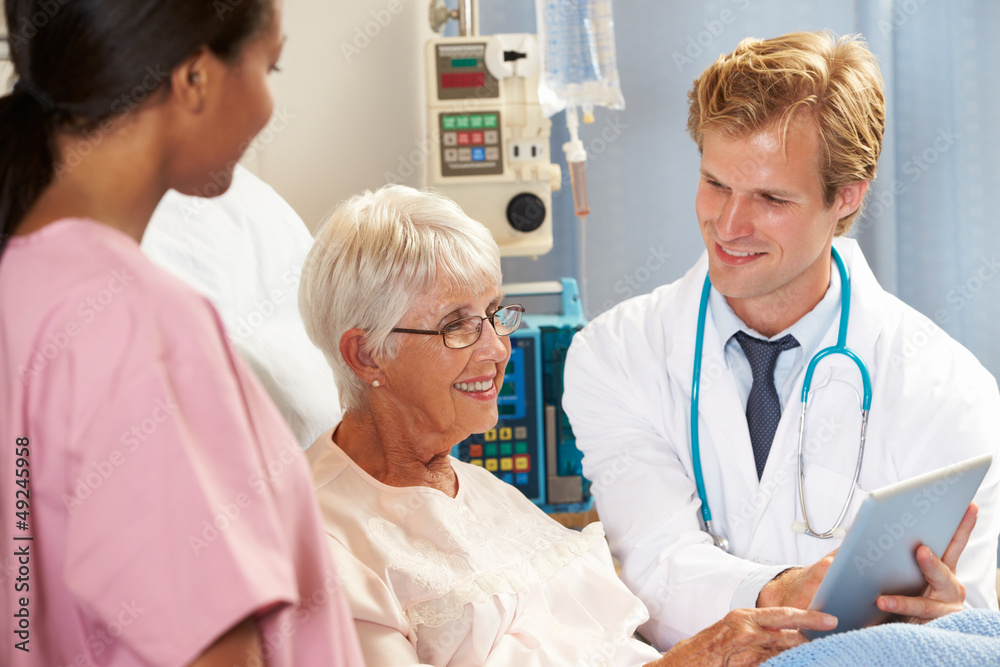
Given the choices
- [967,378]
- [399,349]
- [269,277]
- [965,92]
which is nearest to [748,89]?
[967,378]

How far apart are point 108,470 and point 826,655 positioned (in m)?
0.80

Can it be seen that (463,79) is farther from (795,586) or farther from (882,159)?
(795,586)

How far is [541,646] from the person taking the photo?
1.19 m

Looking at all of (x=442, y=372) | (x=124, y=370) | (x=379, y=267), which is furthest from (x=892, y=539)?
(x=124, y=370)

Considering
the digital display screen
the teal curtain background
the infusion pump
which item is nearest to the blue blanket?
the infusion pump

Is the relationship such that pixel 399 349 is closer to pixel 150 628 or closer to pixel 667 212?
pixel 150 628

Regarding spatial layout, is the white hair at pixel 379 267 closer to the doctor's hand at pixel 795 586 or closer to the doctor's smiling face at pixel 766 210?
the doctor's smiling face at pixel 766 210

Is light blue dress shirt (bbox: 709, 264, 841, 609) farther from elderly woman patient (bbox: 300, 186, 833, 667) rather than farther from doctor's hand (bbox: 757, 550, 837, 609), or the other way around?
elderly woman patient (bbox: 300, 186, 833, 667)

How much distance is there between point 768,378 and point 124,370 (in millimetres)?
1301

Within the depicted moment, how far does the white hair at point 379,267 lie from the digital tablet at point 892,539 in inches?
24.3

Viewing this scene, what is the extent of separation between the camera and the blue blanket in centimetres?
94

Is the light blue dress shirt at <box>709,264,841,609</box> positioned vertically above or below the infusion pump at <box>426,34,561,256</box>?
below

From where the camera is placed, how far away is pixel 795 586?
1269 millimetres

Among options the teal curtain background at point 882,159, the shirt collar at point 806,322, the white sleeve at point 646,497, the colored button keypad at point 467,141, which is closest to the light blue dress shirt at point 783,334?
the shirt collar at point 806,322
